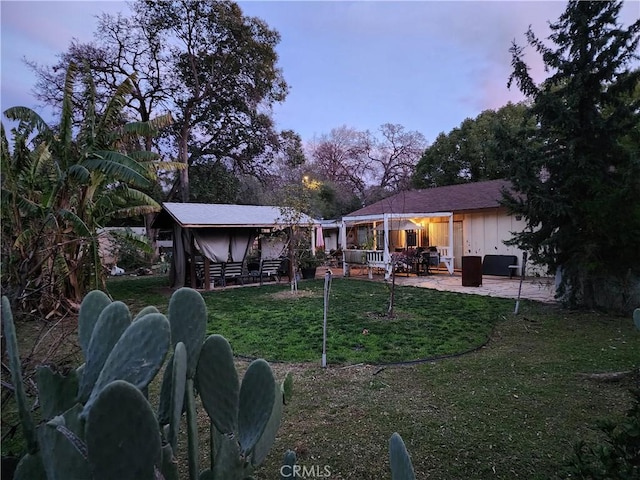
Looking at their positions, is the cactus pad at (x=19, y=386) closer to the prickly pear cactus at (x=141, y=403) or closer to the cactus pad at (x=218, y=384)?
the prickly pear cactus at (x=141, y=403)

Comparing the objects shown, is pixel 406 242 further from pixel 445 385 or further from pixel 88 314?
pixel 88 314

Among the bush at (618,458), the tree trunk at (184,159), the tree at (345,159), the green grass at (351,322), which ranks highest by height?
the tree at (345,159)

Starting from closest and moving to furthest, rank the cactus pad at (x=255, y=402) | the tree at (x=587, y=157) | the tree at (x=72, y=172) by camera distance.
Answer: the cactus pad at (x=255, y=402) < the tree at (x=587, y=157) < the tree at (x=72, y=172)

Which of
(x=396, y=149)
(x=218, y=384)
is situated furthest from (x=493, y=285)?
(x=396, y=149)

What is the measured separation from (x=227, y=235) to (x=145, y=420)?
46.9ft

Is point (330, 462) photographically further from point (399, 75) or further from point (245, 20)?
point (245, 20)

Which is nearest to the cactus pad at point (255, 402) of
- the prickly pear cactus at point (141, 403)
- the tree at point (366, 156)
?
the prickly pear cactus at point (141, 403)

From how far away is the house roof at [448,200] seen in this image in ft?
53.3

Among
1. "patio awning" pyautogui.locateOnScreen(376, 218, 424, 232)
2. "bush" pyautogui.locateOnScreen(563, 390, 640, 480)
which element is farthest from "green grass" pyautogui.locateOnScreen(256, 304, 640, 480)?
"patio awning" pyautogui.locateOnScreen(376, 218, 424, 232)

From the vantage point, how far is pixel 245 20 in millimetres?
20781

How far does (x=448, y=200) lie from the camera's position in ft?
59.1

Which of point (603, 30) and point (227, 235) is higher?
point (603, 30)

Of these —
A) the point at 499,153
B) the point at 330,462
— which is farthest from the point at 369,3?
the point at 330,462

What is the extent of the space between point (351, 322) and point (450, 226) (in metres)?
9.64
